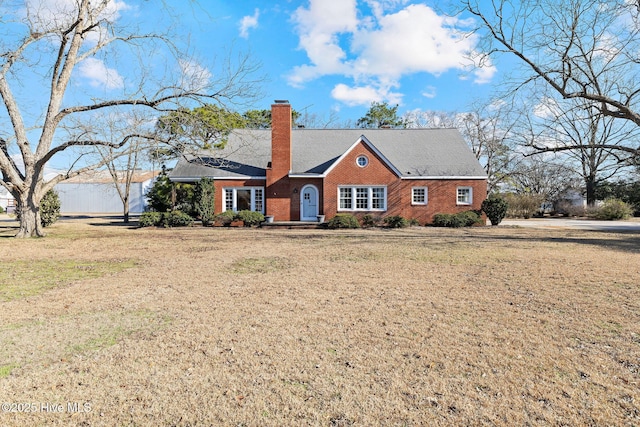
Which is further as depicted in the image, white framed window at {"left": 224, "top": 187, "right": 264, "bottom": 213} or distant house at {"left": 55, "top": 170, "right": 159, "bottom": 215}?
distant house at {"left": 55, "top": 170, "right": 159, "bottom": 215}

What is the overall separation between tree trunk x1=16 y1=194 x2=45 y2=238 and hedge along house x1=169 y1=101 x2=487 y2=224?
8622mm

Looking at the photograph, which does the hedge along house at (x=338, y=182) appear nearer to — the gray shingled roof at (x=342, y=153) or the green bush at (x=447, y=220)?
the gray shingled roof at (x=342, y=153)

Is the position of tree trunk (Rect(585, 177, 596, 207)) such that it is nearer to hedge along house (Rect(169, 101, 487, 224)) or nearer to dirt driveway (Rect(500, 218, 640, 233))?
dirt driveway (Rect(500, 218, 640, 233))

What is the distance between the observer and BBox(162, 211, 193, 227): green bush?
21.3 metres

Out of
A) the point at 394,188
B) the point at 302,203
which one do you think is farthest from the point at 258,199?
the point at 394,188

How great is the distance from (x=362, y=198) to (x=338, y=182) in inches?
75.0

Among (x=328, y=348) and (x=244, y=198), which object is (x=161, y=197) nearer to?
A: (x=244, y=198)

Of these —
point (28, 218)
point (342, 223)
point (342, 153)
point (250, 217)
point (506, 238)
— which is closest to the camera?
point (28, 218)

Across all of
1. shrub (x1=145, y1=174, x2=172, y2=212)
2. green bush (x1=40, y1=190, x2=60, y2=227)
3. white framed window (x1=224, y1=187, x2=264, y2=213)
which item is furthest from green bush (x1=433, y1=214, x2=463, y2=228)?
green bush (x1=40, y1=190, x2=60, y2=227)

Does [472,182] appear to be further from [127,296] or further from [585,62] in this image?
[127,296]

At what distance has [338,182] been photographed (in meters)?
23.3

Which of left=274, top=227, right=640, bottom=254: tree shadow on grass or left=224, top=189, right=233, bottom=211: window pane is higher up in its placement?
left=224, top=189, right=233, bottom=211: window pane

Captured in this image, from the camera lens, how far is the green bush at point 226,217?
2233 cm

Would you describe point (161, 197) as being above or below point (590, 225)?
above
